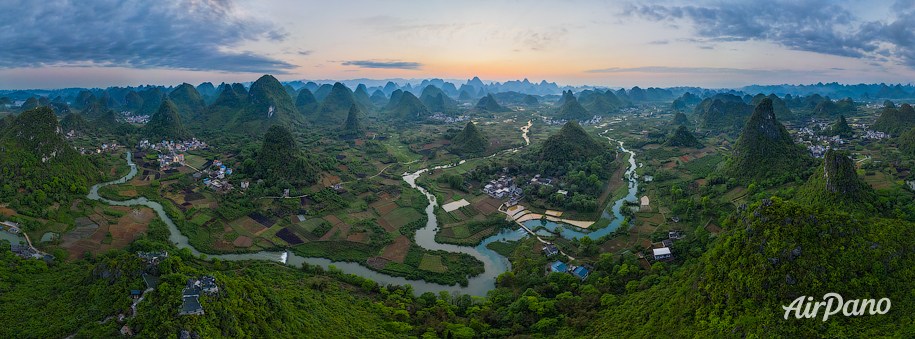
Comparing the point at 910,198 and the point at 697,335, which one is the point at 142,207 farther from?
the point at 910,198

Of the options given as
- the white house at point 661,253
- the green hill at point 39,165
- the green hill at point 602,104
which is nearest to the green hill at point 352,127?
the green hill at point 39,165

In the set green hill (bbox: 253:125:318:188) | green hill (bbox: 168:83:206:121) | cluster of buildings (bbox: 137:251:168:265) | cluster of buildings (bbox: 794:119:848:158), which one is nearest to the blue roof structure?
cluster of buildings (bbox: 137:251:168:265)

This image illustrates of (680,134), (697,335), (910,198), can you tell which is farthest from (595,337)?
(680,134)

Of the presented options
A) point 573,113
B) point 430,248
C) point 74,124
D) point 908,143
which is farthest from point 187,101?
point 908,143

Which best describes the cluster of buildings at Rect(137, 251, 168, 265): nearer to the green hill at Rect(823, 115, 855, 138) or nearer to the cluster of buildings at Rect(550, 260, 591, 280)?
the cluster of buildings at Rect(550, 260, 591, 280)

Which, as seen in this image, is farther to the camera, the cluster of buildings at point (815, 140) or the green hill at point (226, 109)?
the green hill at point (226, 109)

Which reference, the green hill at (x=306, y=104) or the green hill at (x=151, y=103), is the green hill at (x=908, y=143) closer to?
the green hill at (x=306, y=104)
